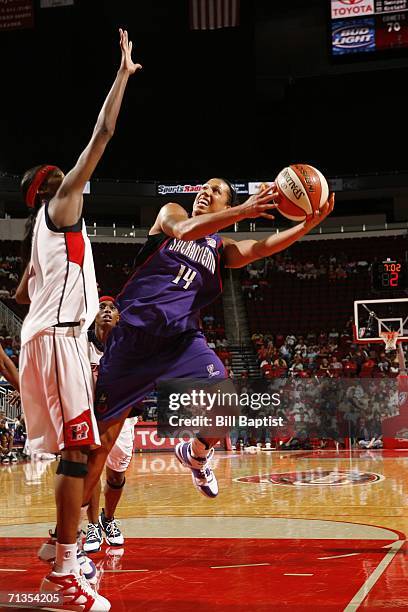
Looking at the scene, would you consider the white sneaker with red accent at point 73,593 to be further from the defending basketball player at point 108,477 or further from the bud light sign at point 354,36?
the bud light sign at point 354,36

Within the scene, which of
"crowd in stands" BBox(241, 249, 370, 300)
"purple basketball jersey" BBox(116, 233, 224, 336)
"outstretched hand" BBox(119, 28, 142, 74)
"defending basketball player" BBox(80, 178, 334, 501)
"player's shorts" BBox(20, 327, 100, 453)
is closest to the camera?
"player's shorts" BBox(20, 327, 100, 453)

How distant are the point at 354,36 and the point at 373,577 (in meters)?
15.1

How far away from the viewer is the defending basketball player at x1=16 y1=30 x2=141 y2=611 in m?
3.58

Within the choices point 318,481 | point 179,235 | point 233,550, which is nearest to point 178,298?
point 179,235

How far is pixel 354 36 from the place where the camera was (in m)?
16.9

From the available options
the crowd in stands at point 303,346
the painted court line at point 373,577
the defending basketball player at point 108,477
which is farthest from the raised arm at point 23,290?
the crowd in stands at point 303,346

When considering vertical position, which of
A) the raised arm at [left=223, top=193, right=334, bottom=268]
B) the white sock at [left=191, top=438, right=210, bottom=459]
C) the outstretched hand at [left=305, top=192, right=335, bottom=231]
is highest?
the outstretched hand at [left=305, top=192, right=335, bottom=231]

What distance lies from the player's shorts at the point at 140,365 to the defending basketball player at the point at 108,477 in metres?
0.76

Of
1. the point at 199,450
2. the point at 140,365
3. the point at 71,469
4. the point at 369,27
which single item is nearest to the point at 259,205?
the point at 140,365

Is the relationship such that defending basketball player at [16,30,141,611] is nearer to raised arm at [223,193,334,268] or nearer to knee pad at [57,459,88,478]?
knee pad at [57,459,88,478]

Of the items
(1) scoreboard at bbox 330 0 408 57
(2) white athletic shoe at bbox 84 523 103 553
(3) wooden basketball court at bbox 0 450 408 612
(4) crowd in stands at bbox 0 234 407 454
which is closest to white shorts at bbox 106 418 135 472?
(2) white athletic shoe at bbox 84 523 103 553

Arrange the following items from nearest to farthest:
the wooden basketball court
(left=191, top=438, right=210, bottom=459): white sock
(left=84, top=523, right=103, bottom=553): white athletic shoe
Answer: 1. the wooden basketball court
2. (left=191, top=438, right=210, bottom=459): white sock
3. (left=84, top=523, right=103, bottom=553): white athletic shoe

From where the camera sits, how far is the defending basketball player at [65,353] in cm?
358

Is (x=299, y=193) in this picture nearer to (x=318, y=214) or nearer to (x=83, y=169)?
(x=318, y=214)
